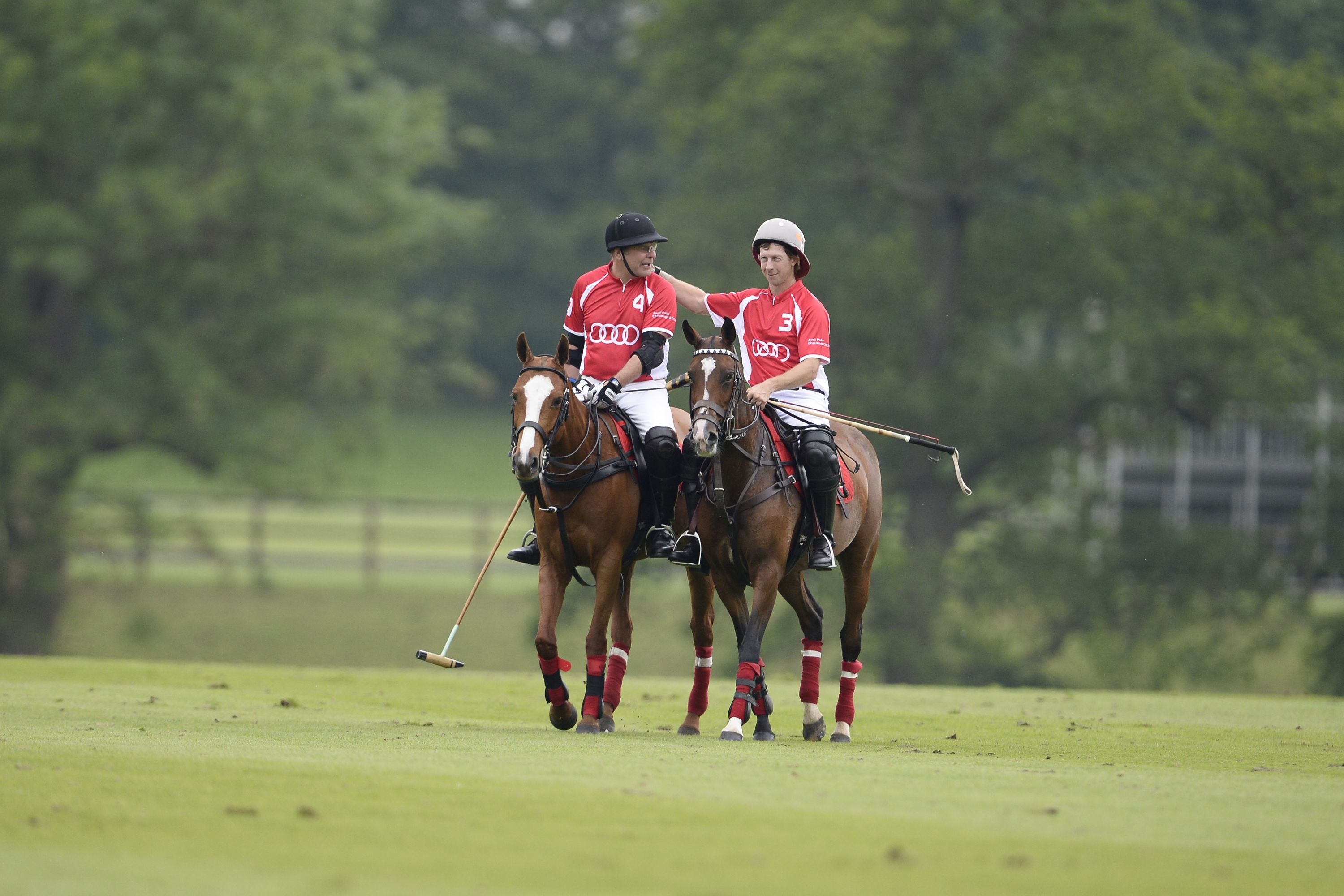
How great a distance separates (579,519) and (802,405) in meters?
1.63

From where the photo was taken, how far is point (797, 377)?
10281 mm

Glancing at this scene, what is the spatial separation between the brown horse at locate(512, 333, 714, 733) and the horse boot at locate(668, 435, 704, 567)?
0.35 m

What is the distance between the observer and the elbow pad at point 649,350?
1035 cm

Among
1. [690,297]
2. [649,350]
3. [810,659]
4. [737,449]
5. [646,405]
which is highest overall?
[690,297]

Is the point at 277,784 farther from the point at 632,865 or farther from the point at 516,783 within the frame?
the point at 632,865

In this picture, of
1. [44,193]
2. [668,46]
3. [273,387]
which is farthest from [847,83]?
[44,193]

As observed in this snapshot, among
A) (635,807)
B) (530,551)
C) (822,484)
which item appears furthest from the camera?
(530,551)

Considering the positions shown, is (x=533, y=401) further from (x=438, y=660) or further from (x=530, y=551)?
(x=438, y=660)

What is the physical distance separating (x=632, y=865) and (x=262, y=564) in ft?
79.5

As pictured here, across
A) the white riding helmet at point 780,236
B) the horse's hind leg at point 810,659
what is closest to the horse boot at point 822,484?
the horse's hind leg at point 810,659

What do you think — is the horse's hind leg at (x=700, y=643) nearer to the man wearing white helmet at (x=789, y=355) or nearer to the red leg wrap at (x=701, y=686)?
the red leg wrap at (x=701, y=686)

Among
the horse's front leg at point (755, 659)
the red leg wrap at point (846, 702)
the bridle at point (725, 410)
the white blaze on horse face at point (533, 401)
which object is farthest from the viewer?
the red leg wrap at point (846, 702)

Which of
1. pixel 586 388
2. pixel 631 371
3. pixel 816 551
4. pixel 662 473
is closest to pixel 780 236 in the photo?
pixel 631 371

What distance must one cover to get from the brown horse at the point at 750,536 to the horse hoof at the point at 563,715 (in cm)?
70
